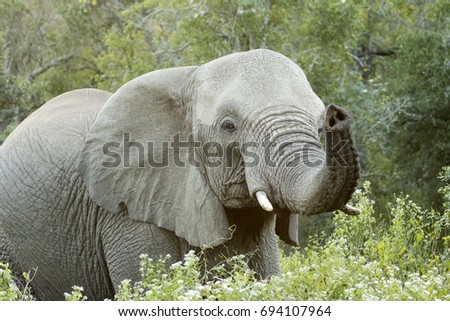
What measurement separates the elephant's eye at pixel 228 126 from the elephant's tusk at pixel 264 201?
47 centimetres

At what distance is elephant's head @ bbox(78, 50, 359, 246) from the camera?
20.8ft

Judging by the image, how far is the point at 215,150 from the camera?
275 inches

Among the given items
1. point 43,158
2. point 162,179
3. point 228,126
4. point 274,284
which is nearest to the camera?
point 274,284

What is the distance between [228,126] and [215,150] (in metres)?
0.19

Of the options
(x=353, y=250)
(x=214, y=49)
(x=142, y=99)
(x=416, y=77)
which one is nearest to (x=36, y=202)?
(x=142, y=99)

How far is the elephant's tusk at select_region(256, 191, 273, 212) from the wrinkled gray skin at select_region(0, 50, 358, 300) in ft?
0.20

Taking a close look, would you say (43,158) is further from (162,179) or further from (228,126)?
(228,126)

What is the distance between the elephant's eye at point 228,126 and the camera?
6844 mm

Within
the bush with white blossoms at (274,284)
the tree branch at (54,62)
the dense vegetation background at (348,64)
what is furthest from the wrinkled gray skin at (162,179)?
the tree branch at (54,62)

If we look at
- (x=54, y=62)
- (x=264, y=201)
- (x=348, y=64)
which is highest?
(x=264, y=201)

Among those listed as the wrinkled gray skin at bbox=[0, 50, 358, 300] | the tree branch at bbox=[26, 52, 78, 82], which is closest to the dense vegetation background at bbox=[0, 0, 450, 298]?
the tree branch at bbox=[26, 52, 78, 82]

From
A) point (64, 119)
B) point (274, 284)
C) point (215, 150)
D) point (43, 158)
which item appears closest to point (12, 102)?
point (64, 119)

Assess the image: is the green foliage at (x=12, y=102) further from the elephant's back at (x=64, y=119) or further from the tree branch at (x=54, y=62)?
the elephant's back at (x=64, y=119)

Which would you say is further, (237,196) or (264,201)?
(237,196)
